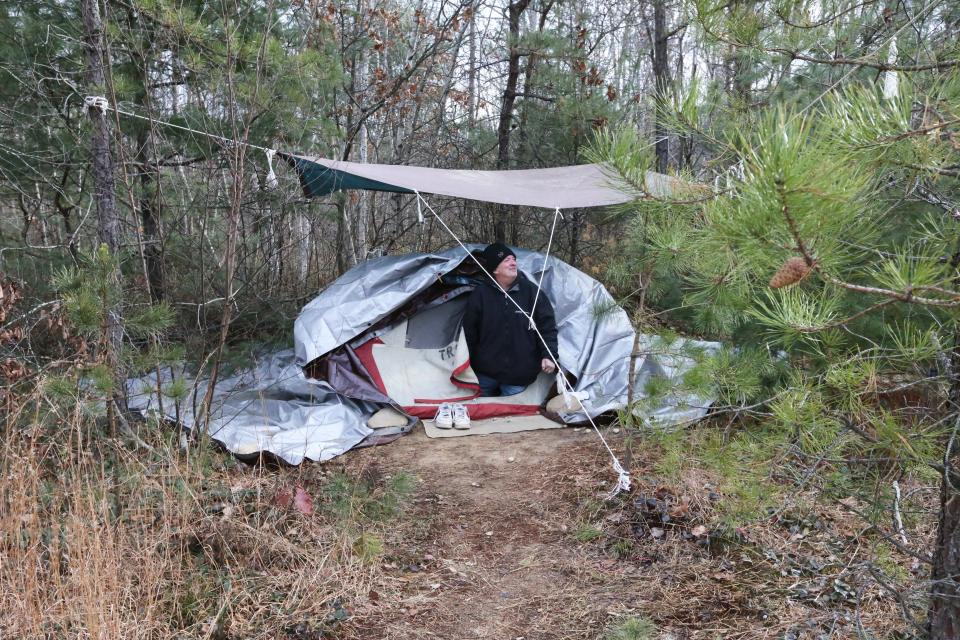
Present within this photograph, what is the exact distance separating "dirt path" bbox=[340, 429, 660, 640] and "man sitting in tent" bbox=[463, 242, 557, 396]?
62 centimetres

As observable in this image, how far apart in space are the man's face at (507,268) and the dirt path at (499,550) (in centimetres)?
102

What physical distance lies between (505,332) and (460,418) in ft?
2.06

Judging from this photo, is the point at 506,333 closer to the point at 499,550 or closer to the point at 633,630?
the point at 499,550

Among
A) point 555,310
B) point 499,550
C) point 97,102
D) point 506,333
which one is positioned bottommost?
point 499,550

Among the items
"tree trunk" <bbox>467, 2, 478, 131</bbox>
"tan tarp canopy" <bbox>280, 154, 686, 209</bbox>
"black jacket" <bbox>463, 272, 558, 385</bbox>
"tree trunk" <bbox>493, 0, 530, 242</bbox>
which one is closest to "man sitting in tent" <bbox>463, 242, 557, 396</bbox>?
"black jacket" <bbox>463, 272, 558, 385</bbox>

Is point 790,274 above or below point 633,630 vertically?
above

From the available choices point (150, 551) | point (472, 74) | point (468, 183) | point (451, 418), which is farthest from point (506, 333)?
point (472, 74)

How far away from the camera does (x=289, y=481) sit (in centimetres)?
280

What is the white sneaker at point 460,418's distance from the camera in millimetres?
3820

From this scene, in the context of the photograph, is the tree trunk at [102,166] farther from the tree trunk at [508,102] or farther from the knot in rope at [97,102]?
the tree trunk at [508,102]

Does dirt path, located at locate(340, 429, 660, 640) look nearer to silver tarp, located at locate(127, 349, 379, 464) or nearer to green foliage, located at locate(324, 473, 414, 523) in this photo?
green foliage, located at locate(324, 473, 414, 523)

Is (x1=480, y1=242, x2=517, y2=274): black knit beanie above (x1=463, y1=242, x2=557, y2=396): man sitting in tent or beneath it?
above

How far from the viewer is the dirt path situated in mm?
2076

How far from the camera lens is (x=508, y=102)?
227 inches
